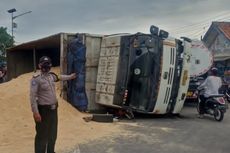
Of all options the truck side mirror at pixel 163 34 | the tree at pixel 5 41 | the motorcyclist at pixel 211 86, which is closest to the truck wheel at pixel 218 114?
the motorcyclist at pixel 211 86

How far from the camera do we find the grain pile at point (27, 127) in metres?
8.11

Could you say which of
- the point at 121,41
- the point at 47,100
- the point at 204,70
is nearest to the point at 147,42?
the point at 121,41

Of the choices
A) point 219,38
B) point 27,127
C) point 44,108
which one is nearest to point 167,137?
point 27,127

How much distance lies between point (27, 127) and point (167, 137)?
124 inches

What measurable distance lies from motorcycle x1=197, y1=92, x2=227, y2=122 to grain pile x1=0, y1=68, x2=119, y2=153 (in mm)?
3218

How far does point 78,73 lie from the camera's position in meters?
12.5

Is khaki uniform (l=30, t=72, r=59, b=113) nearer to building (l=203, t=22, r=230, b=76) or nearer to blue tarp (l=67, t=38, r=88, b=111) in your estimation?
blue tarp (l=67, t=38, r=88, b=111)

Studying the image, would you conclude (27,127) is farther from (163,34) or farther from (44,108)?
(163,34)

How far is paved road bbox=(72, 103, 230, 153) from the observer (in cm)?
789

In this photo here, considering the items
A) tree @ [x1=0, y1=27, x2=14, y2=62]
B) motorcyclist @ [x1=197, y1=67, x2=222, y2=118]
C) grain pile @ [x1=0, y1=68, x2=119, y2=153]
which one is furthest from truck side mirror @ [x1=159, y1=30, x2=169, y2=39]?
tree @ [x1=0, y1=27, x2=14, y2=62]

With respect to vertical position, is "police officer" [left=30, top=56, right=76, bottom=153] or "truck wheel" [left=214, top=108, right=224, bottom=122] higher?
"police officer" [left=30, top=56, right=76, bottom=153]

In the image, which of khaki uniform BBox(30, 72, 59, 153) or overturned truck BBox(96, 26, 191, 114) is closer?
khaki uniform BBox(30, 72, 59, 153)

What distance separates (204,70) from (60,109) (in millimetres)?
8219

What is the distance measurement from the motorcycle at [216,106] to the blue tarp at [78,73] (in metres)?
3.60
